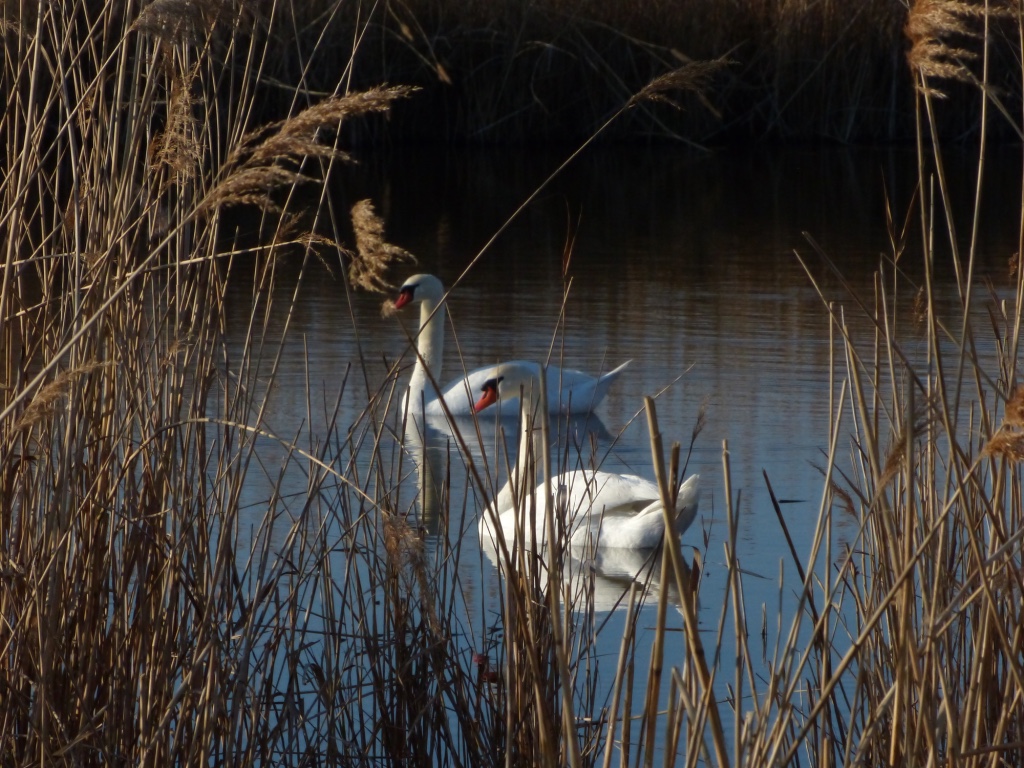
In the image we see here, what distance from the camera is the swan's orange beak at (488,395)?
5.90 metres

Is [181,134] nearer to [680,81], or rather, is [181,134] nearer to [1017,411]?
[680,81]

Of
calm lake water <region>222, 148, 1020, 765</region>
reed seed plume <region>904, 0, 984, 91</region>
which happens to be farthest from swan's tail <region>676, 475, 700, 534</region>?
reed seed plume <region>904, 0, 984, 91</region>

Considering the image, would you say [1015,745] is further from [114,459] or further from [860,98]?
[860,98]

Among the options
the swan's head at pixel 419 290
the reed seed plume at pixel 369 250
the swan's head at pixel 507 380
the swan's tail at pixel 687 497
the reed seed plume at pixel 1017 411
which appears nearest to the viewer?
the reed seed plume at pixel 1017 411

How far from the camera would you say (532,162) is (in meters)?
16.5

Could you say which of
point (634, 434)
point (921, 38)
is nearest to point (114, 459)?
point (921, 38)

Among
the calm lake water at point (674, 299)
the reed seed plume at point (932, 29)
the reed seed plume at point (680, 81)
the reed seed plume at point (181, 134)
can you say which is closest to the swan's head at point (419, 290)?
the calm lake water at point (674, 299)

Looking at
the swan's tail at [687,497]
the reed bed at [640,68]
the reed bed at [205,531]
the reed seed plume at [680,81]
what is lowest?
the swan's tail at [687,497]

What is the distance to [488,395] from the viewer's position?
19.7 ft

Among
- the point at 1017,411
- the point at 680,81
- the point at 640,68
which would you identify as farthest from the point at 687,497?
the point at 640,68

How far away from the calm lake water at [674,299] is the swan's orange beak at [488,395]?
34 cm

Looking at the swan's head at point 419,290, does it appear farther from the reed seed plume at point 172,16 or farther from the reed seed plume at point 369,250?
the reed seed plume at point 172,16

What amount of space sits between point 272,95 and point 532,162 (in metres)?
2.96

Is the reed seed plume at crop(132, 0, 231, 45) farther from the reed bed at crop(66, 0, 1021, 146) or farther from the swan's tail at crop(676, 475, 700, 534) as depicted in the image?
the reed bed at crop(66, 0, 1021, 146)
